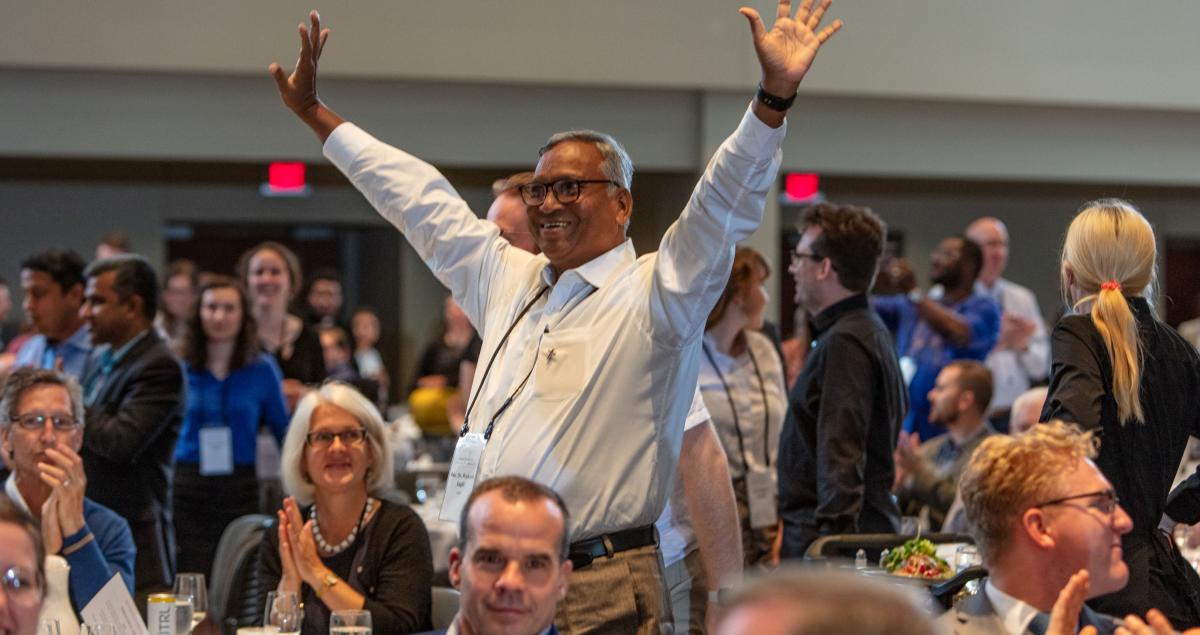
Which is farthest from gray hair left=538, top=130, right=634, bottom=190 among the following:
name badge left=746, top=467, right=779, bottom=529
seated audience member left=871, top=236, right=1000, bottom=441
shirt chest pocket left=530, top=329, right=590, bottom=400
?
seated audience member left=871, top=236, right=1000, bottom=441

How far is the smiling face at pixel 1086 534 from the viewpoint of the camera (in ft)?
7.69

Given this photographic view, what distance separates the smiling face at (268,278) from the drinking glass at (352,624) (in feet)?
13.5

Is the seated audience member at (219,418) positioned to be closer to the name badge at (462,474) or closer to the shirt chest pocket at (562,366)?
the name badge at (462,474)

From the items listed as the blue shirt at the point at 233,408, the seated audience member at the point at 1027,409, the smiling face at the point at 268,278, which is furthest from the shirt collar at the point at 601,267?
the smiling face at the point at 268,278

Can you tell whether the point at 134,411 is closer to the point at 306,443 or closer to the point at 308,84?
the point at 306,443

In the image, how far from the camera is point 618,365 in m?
2.82

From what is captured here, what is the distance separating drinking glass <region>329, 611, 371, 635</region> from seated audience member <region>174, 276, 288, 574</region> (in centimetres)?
311

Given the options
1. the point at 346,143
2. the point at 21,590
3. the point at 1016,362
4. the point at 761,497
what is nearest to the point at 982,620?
the point at 21,590

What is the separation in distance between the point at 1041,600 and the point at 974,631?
11cm

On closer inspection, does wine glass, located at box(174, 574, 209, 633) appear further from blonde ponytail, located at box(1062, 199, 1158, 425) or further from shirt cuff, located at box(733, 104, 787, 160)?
blonde ponytail, located at box(1062, 199, 1158, 425)

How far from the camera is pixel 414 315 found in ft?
41.5

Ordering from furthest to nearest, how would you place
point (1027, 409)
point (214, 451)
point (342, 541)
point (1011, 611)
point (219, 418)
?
point (219, 418), point (214, 451), point (1027, 409), point (342, 541), point (1011, 611)

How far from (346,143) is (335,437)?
966 millimetres

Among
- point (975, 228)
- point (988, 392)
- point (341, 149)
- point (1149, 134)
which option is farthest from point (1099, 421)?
point (1149, 134)
